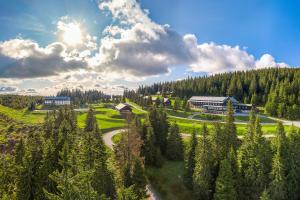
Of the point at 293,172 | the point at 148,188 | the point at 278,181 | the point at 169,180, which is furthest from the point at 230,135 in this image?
the point at 148,188

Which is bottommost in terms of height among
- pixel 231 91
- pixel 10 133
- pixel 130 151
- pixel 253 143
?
pixel 10 133

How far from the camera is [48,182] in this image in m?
29.8

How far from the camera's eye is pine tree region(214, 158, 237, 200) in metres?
32.4

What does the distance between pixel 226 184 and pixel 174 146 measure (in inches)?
924

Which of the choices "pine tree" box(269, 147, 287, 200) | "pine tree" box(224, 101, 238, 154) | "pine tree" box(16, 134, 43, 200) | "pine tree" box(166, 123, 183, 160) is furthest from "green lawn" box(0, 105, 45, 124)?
"pine tree" box(269, 147, 287, 200)

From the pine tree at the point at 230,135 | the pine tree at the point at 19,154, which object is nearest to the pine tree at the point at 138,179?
the pine tree at the point at 19,154

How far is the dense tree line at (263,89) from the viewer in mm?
107131

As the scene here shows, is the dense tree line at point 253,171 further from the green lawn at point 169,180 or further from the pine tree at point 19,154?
the pine tree at point 19,154

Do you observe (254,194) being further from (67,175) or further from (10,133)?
(10,133)

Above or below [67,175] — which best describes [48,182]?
below

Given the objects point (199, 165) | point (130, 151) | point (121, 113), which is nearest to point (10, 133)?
point (121, 113)

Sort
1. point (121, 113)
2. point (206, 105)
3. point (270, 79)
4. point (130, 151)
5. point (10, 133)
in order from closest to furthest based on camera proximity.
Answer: point (130, 151), point (10, 133), point (121, 113), point (206, 105), point (270, 79)

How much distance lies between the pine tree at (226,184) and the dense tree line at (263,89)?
79263 millimetres

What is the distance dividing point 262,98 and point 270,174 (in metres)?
111
